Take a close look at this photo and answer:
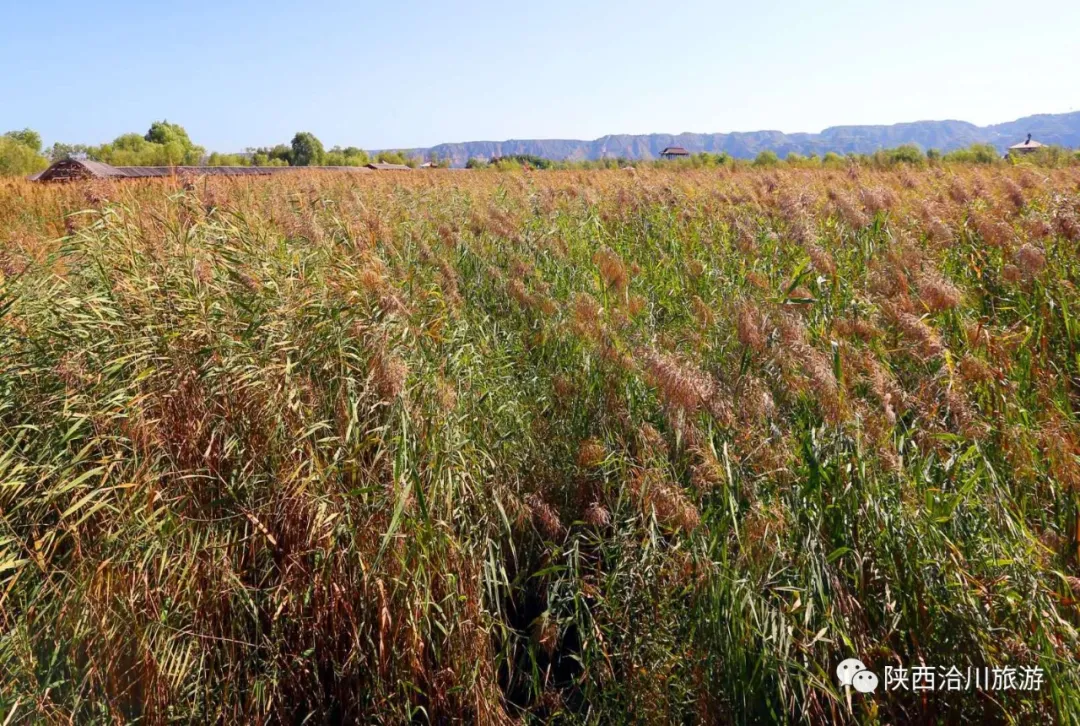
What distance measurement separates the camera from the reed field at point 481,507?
2244 millimetres

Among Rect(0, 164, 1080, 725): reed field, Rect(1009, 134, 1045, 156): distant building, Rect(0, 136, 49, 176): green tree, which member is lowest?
Rect(0, 164, 1080, 725): reed field

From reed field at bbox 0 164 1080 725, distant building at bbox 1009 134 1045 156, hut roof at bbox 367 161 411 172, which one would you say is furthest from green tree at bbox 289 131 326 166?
reed field at bbox 0 164 1080 725

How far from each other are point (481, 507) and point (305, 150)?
65133 millimetres

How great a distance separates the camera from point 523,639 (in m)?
3.11

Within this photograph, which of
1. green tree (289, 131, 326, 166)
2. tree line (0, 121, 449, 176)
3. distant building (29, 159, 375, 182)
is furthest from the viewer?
green tree (289, 131, 326, 166)

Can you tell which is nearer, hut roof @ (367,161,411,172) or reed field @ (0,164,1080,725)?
reed field @ (0,164,1080,725)

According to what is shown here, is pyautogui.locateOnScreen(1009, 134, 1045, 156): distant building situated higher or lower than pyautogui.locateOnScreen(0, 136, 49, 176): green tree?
lower

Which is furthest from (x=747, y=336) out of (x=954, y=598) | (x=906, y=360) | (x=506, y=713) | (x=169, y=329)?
(x=169, y=329)

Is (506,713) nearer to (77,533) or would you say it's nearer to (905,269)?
(77,533)

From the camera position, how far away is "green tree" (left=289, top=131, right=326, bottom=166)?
58.9 m

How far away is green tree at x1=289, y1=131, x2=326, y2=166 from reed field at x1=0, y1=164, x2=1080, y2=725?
58944 mm

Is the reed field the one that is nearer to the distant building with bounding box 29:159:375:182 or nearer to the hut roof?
the distant building with bounding box 29:159:375:182

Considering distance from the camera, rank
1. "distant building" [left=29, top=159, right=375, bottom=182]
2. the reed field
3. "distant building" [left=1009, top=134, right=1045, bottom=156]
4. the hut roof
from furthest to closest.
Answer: the hut roof, "distant building" [left=1009, top=134, right=1045, bottom=156], "distant building" [left=29, top=159, right=375, bottom=182], the reed field

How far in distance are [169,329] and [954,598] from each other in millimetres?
3171
